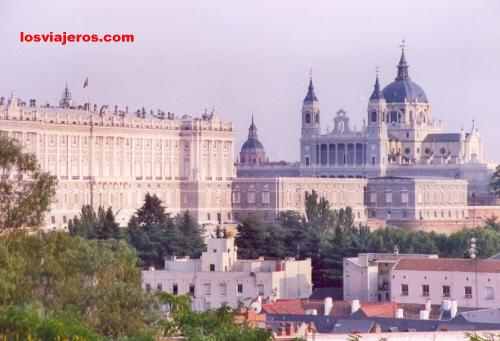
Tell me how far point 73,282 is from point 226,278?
2498 centimetres

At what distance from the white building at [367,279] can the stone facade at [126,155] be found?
121 feet

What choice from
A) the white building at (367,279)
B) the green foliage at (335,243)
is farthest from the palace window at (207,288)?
the green foliage at (335,243)

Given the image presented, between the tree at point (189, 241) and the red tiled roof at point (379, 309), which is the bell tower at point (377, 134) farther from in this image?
the red tiled roof at point (379, 309)

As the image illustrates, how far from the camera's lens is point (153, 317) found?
33.4 m

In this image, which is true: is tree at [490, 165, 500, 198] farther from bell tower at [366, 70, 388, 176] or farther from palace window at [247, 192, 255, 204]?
palace window at [247, 192, 255, 204]

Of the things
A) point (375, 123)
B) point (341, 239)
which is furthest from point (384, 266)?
point (375, 123)

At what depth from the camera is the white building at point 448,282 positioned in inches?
2127

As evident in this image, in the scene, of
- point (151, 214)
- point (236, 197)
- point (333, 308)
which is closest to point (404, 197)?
point (236, 197)

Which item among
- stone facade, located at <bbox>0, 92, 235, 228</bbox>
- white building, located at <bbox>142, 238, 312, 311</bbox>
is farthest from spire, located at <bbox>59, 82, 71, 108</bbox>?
white building, located at <bbox>142, 238, 312, 311</bbox>

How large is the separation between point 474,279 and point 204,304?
673 centimetres

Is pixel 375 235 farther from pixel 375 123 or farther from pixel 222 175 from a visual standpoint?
pixel 375 123

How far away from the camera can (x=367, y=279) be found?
2279 inches

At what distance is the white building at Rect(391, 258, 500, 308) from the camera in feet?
177

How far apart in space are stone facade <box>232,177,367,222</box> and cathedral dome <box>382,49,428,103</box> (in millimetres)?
21206
